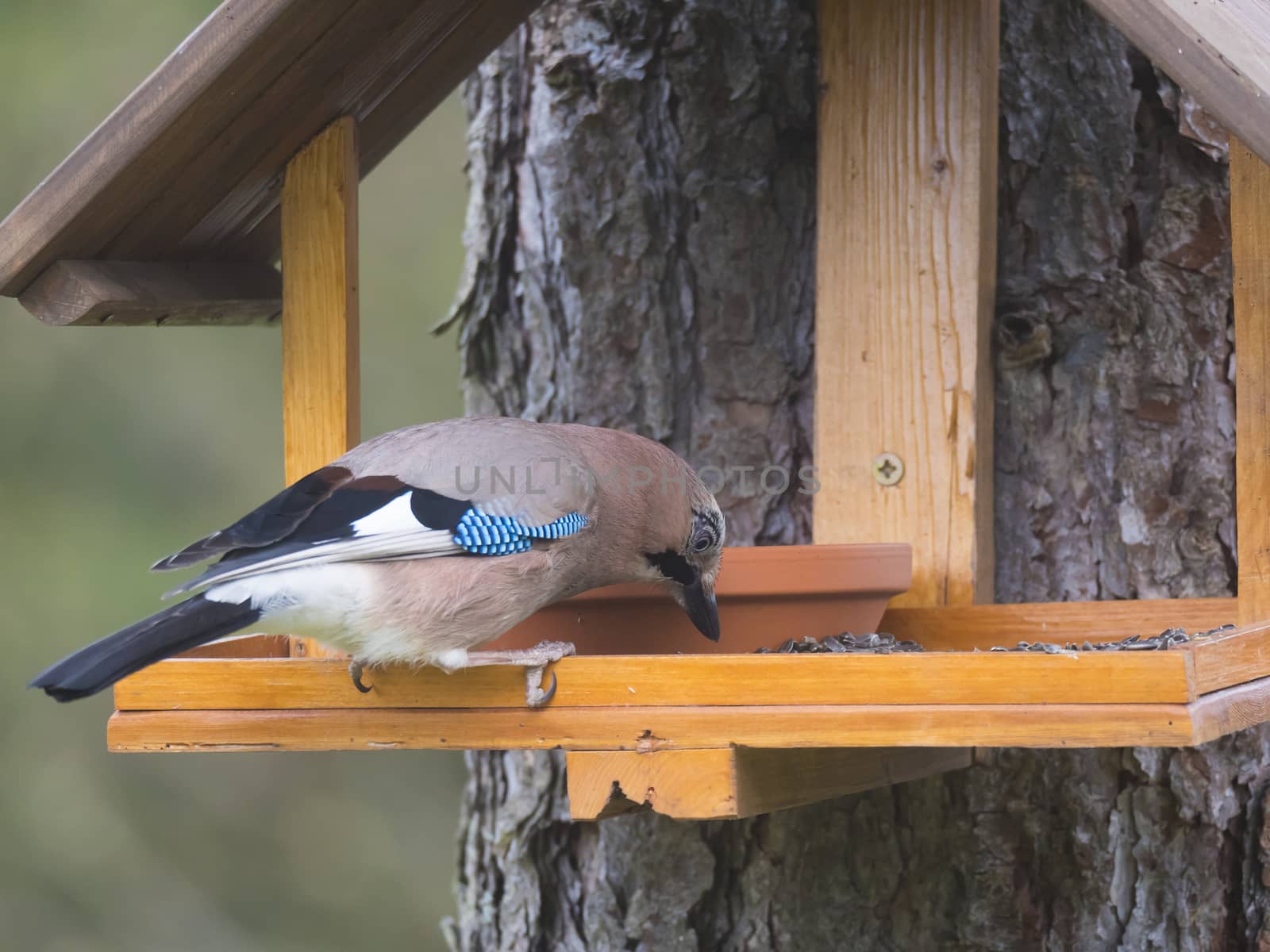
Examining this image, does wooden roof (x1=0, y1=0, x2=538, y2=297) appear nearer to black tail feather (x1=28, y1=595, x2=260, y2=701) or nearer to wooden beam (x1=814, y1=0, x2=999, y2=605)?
black tail feather (x1=28, y1=595, x2=260, y2=701)

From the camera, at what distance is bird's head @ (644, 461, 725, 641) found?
10.0ft

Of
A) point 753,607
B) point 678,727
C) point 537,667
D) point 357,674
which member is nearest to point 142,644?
point 357,674

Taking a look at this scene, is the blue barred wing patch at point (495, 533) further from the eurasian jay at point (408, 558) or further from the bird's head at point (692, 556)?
the bird's head at point (692, 556)

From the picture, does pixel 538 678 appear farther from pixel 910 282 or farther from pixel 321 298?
pixel 910 282

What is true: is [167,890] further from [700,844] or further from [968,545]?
[968,545]

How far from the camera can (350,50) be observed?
288 cm

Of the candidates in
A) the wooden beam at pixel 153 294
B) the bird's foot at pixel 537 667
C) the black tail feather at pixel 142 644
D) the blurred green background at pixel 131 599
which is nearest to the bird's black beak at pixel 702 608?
the bird's foot at pixel 537 667

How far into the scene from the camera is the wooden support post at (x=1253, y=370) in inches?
110

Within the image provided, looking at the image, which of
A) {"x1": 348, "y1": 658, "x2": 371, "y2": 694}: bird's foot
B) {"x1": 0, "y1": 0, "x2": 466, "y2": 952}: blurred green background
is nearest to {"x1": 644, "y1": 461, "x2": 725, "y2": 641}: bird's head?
{"x1": 348, "y1": 658, "x2": 371, "y2": 694}: bird's foot

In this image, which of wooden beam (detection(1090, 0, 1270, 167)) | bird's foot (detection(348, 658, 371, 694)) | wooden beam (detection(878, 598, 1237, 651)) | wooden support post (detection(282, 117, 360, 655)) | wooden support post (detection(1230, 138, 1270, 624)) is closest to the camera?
wooden beam (detection(1090, 0, 1270, 167))

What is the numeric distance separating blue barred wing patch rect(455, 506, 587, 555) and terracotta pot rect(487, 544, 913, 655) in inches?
13.8

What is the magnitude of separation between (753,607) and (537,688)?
0.74 m

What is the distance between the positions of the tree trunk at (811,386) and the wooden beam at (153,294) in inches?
37.9

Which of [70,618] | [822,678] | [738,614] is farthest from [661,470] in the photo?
[70,618]
